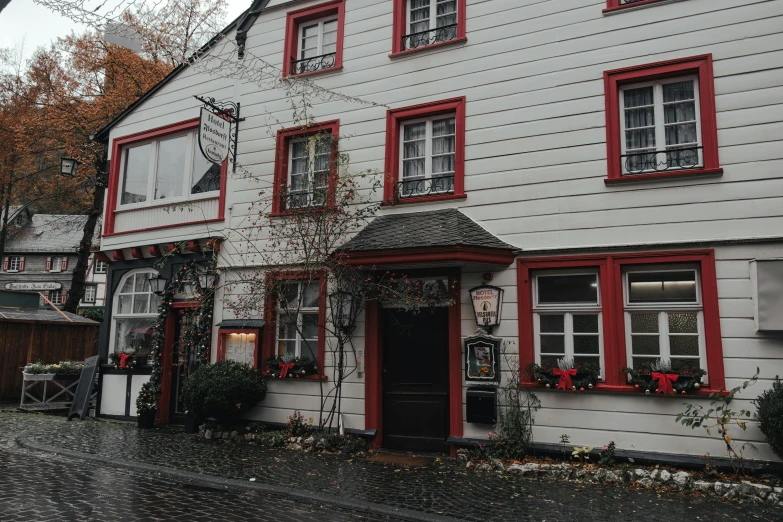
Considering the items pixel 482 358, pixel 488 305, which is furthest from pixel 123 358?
pixel 488 305

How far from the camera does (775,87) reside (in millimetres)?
7633

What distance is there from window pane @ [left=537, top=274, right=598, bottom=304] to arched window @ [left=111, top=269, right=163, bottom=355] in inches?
303

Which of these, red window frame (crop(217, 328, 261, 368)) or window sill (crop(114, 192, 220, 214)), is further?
window sill (crop(114, 192, 220, 214))

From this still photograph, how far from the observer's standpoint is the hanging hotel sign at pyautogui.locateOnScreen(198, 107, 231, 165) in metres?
10.8

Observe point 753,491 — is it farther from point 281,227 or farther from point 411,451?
point 281,227

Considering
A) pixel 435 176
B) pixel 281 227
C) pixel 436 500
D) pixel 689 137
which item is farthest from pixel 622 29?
pixel 436 500

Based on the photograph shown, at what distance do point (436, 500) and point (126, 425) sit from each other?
7.61 m

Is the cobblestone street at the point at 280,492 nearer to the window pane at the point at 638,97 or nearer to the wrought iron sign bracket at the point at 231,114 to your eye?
the window pane at the point at 638,97

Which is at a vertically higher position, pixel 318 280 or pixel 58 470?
pixel 318 280

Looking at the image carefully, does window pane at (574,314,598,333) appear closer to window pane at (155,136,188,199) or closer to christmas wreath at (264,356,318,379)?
christmas wreath at (264,356,318,379)

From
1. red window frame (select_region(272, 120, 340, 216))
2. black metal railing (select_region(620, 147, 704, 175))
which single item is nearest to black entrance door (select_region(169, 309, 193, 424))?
red window frame (select_region(272, 120, 340, 216))

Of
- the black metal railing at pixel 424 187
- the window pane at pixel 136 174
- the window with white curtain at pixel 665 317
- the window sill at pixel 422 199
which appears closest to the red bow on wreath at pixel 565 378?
the window with white curtain at pixel 665 317

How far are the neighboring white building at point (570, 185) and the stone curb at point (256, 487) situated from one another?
259 cm

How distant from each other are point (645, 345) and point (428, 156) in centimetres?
427
